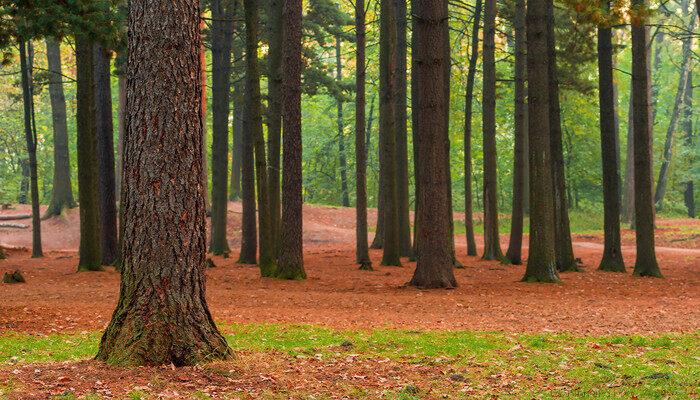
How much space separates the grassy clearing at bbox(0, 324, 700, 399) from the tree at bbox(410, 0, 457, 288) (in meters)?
5.56

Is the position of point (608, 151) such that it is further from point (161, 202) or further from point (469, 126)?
point (161, 202)

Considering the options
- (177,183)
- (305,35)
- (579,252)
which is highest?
(305,35)

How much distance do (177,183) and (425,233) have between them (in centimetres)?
950

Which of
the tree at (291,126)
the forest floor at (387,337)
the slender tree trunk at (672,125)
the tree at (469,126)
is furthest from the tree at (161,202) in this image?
the slender tree trunk at (672,125)

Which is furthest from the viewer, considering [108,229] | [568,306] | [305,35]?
[305,35]

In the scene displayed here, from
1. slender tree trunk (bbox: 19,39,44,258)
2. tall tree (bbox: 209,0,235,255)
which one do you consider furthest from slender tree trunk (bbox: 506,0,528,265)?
slender tree trunk (bbox: 19,39,44,258)

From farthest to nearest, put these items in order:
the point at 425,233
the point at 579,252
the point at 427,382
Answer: the point at 579,252
the point at 425,233
the point at 427,382

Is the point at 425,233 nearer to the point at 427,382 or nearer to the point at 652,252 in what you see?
the point at 652,252

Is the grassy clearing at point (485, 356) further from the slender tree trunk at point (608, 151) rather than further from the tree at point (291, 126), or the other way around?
the slender tree trunk at point (608, 151)

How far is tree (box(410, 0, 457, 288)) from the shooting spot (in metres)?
15.9

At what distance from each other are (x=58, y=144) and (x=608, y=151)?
21.8m

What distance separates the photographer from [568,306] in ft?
45.1

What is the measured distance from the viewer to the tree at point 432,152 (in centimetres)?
1592

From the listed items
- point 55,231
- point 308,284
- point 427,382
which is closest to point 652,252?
point 308,284
